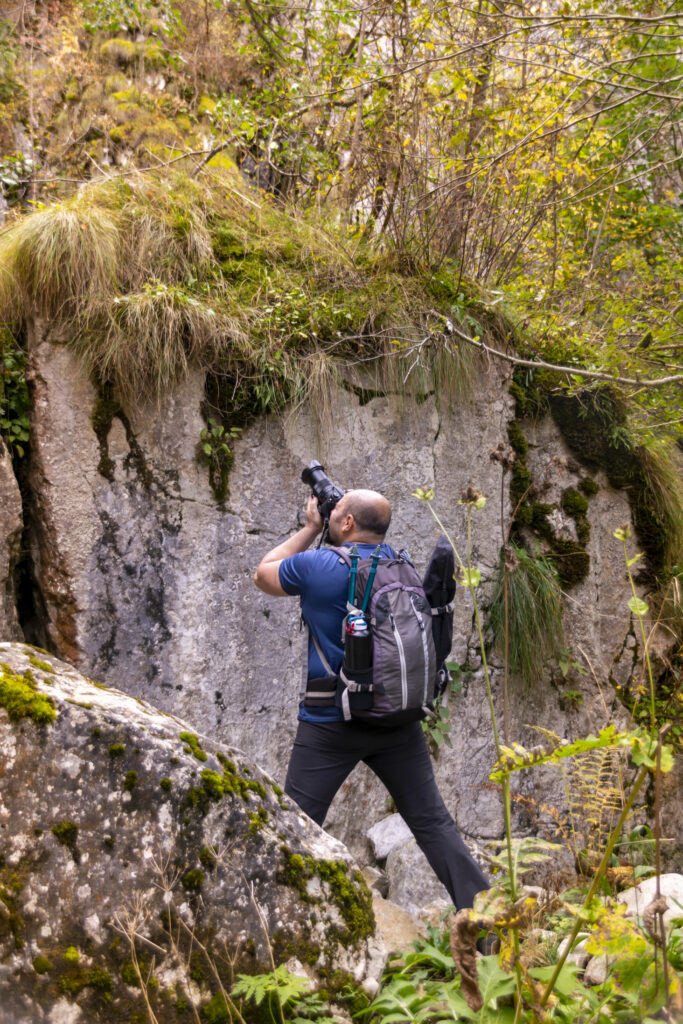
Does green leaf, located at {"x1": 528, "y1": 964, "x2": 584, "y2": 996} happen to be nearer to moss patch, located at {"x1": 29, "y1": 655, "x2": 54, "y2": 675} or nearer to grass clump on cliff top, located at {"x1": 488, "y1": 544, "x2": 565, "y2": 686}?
moss patch, located at {"x1": 29, "y1": 655, "x2": 54, "y2": 675}

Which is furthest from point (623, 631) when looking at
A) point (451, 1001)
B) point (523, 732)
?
point (451, 1001)

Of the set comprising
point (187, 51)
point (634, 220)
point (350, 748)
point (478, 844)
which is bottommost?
point (478, 844)

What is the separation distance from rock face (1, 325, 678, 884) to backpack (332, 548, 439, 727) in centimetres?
96

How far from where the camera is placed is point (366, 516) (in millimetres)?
3307

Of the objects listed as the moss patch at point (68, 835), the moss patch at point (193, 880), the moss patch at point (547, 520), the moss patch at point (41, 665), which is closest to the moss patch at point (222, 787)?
the moss patch at point (193, 880)

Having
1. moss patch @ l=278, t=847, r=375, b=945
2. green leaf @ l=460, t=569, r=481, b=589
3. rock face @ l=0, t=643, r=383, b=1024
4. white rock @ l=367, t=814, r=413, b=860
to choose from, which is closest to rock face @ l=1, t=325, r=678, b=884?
white rock @ l=367, t=814, r=413, b=860

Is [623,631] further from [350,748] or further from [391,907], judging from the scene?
[350,748]

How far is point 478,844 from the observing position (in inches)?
197

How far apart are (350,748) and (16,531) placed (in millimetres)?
2308

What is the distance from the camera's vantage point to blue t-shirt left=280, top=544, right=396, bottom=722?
10.3 feet

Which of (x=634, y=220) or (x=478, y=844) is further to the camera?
(x=634, y=220)

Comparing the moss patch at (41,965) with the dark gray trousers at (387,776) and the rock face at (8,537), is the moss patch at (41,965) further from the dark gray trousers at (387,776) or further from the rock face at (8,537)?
the rock face at (8,537)

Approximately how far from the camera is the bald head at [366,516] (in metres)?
3.31

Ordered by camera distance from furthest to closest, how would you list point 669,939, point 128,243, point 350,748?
point 128,243
point 350,748
point 669,939
